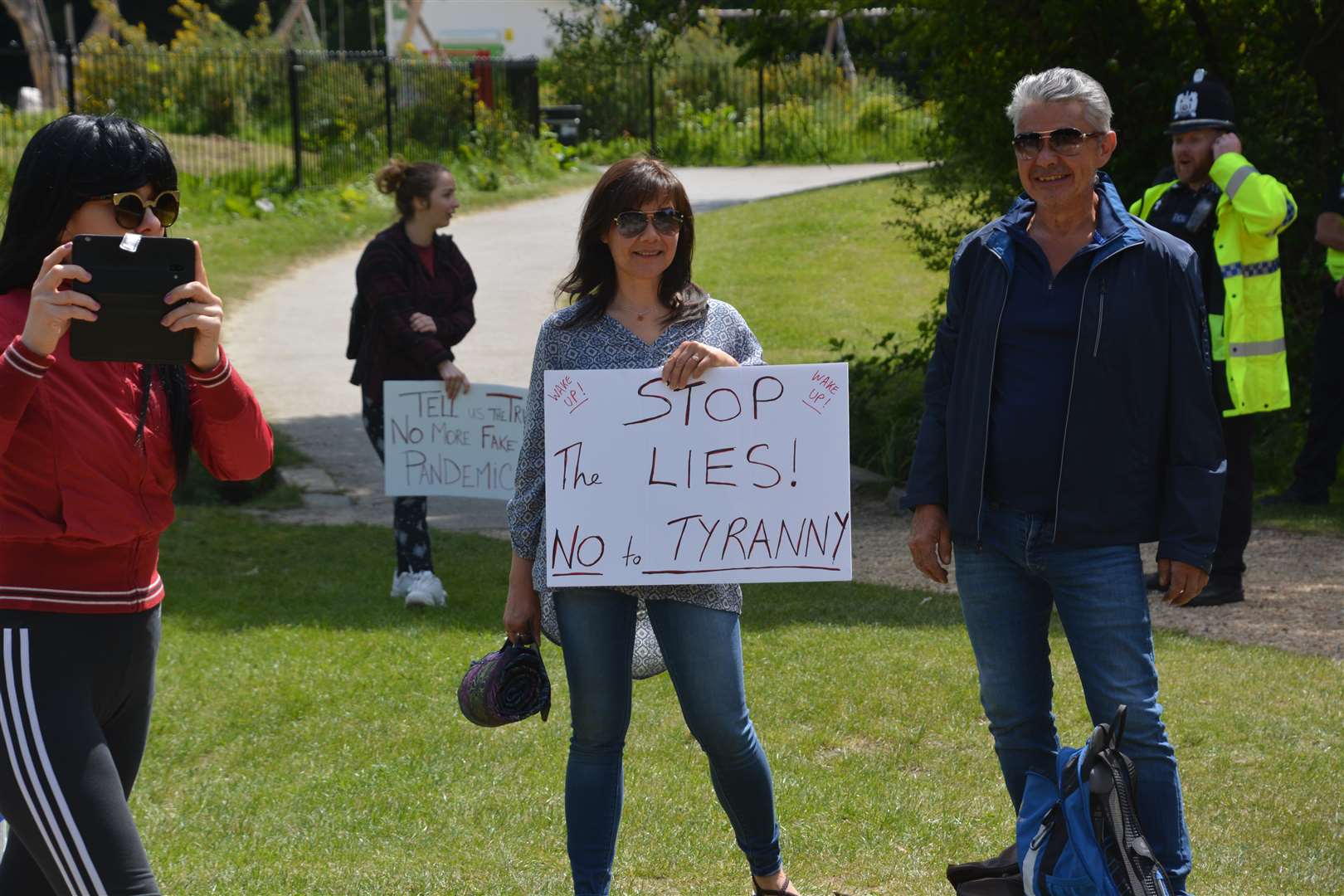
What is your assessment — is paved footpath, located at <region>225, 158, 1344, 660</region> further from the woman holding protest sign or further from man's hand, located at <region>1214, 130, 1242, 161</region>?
the woman holding protest sign

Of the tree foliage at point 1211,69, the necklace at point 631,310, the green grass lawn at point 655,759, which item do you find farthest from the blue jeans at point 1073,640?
the tree foliage at point 1211,69

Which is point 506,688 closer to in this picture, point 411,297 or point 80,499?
point 80,499

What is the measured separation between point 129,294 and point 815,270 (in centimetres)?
1612

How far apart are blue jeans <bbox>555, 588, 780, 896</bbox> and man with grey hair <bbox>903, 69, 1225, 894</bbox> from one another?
25.8 inches

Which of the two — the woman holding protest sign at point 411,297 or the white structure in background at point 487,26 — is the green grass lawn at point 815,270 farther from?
the white structure in background at point 487,26

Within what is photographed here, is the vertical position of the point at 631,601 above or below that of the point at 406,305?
below

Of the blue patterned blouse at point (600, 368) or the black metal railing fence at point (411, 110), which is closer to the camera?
the blue patterned blouse at point (600, 368)

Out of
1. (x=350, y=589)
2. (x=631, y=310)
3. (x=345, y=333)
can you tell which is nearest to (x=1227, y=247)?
(x=631, y=310)

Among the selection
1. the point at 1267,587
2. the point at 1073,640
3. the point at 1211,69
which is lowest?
the point at 1267,587

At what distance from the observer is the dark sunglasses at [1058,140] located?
3596 mm

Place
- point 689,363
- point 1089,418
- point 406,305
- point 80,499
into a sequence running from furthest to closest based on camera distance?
point 406,305 → point 689,363 → point 1089,418 → point 80,499

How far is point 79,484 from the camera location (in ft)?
9.44

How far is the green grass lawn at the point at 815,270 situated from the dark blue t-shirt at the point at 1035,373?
410 inches

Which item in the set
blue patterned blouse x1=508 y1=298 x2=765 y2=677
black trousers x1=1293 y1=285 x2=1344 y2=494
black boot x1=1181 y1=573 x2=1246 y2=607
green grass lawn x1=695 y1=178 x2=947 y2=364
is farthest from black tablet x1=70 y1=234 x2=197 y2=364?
green grass lawn x1=695 y1=178 x2=947 y2=364
